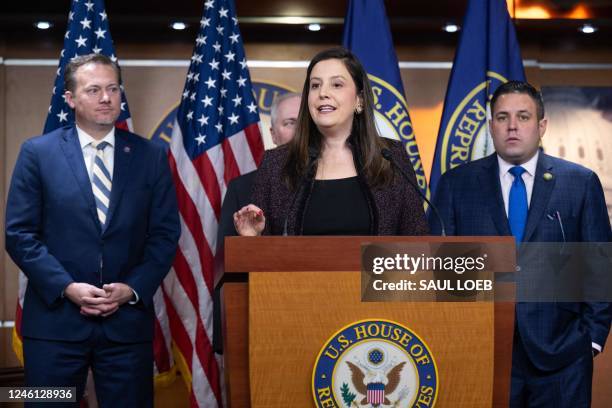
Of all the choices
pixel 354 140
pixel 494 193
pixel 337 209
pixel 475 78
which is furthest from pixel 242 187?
pixel 475 78

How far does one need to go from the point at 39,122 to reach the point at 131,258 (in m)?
2.02

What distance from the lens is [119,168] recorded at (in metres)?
3.72

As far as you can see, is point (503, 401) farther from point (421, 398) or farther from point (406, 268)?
point (406, 268)

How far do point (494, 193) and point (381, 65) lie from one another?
1.26 metres

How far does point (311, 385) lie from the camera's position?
84.8 inches

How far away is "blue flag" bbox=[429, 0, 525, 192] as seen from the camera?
475 centimetres

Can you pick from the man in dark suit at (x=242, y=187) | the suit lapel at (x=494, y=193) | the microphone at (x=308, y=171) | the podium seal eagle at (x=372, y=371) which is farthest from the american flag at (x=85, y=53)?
the podium seal eagle at (x=372, y=371)

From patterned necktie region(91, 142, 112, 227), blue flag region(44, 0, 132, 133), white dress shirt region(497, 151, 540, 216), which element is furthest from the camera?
blue flag region(44, 0, 132, 133)

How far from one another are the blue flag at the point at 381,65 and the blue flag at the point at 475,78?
0.60 ft

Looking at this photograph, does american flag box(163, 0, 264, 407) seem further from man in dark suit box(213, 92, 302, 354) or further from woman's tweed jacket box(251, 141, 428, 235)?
woman's tweed jacket box(251, 141, 428, 235)

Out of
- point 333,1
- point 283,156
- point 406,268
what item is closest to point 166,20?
point 333,1

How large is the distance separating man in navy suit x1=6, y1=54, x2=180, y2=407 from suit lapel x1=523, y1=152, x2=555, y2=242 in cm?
153

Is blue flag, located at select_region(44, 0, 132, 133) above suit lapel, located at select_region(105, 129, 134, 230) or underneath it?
above

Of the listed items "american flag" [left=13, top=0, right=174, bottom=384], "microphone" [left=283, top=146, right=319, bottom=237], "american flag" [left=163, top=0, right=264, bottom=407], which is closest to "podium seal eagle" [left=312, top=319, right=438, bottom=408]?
"microphone" [left=283, top=146, right=319, bottom=237]
